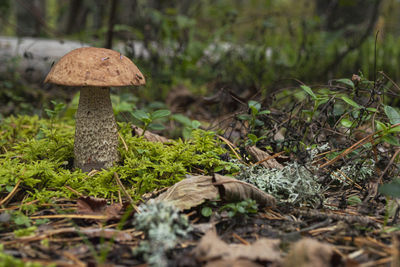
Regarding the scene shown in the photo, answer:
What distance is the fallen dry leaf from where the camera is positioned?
5.81ft

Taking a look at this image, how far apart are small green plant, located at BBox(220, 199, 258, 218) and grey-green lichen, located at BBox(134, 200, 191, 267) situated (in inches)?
10.2

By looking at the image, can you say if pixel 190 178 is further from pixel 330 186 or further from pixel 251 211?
pixel 330 186

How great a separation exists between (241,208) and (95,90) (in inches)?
54.3

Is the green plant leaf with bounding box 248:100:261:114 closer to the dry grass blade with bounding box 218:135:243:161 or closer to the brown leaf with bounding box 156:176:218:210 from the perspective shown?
the dry grass blade with bounding box 218:135:243:161

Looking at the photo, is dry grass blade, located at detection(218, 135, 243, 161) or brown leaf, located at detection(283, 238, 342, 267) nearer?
brown leaf, located at detection(283, 238, 342, 267)

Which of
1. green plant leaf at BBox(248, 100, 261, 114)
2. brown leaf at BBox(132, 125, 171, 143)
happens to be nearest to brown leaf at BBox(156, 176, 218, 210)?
green plant leaf at BBox(248, 100, 261, 114)

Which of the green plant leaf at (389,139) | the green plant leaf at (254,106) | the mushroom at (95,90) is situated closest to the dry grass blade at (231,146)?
the green plant leaf at (254,106)

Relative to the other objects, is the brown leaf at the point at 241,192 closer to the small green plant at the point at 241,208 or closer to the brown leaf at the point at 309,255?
the small green plant at the point at 241,208

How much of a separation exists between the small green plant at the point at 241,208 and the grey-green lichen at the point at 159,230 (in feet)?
0.85

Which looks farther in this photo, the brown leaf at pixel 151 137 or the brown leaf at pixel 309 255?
the brown leaf at pixel 151 137

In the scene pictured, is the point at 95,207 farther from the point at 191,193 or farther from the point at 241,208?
the point at 241,208

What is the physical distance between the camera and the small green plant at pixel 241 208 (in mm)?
1687

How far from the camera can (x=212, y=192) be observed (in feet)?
5.98

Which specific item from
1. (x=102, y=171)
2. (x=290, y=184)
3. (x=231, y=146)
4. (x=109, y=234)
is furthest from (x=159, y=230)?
(x=231, y=146)
